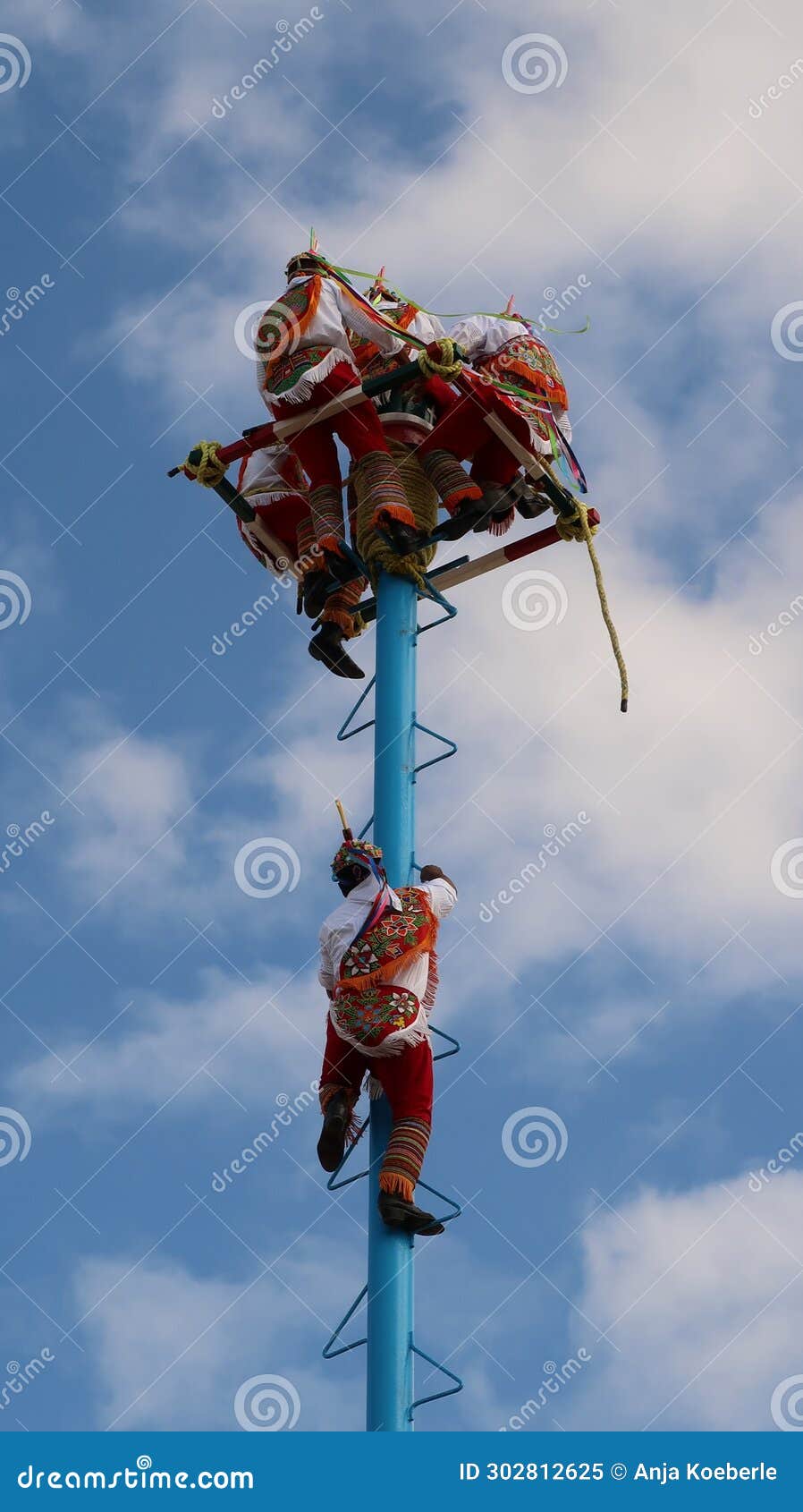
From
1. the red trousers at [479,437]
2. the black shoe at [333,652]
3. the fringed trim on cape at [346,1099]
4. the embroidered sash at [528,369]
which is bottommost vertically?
the fringed trim on cape at [346,1099]

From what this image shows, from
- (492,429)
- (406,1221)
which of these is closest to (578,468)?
(492,429)

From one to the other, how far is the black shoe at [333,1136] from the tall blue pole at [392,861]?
292 millimetres

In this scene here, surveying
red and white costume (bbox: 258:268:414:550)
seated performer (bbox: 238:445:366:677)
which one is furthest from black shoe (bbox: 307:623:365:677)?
red and white costume (bbox: 258:268:414:550)

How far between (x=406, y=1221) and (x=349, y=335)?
8017 mm

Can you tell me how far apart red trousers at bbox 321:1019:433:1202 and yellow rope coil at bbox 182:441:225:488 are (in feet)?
17.3

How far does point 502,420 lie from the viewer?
1925 cm

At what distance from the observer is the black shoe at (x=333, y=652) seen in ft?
64.5

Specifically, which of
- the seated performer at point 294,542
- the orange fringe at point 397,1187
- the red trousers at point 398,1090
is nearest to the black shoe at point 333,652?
the seated performer at point 294,542

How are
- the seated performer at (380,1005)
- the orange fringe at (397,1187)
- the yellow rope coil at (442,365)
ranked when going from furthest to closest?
the yellow rope coil at (442,365) → the seated performer at (380,1005) → the orange fringe at (397,1187)

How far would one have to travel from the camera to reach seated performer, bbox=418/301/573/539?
1925 centimetres

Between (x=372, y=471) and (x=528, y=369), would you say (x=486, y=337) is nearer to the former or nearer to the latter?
(x=528, y=369)

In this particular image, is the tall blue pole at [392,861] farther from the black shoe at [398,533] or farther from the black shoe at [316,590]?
the black shoe at [316,590]

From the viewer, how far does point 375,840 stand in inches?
709
